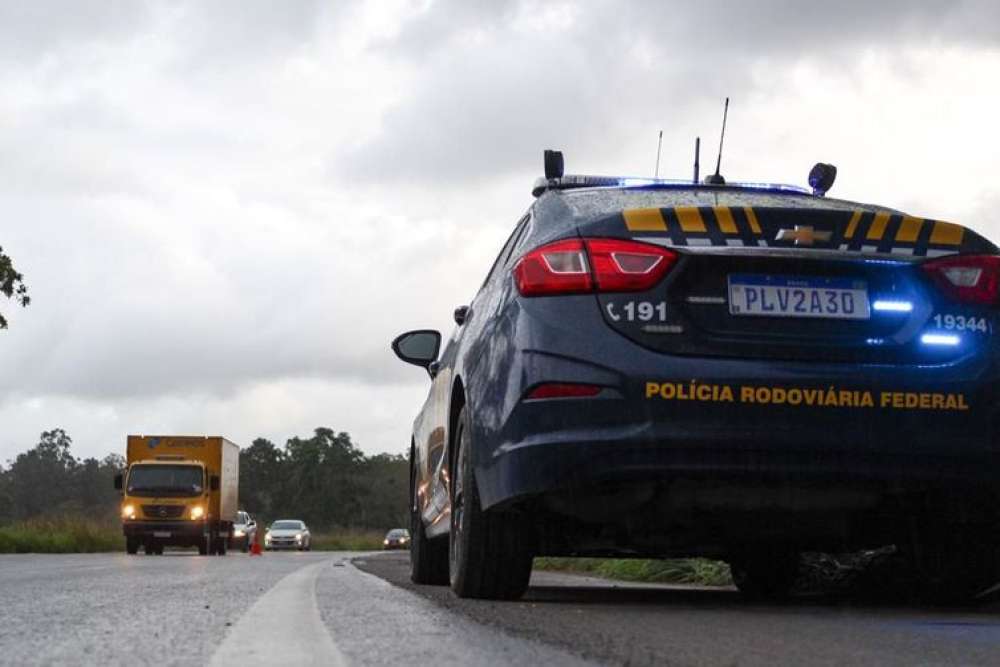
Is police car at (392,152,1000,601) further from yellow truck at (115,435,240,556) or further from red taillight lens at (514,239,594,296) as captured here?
yellow truck at (115,435,240,556)

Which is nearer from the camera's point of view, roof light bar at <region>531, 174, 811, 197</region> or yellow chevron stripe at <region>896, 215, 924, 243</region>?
yellow chevron stripe at <region>896, 215, 924, 243</region>

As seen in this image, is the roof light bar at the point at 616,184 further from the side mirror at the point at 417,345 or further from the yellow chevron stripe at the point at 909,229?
the side mirror at the point at 417,345

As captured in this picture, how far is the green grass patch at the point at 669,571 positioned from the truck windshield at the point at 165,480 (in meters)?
22.3

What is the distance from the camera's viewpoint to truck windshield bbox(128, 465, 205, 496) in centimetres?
3244

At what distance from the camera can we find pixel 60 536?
1281 inches

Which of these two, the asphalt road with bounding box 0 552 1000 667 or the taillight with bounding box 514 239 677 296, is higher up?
the taillight with bounding box 514 239 677 296

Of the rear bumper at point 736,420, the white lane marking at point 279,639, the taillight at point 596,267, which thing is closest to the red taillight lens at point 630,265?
the taillight at point 596,267

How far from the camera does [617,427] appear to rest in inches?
192

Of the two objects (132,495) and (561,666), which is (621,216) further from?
(132,495)

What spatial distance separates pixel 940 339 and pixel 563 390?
1334 millimetres

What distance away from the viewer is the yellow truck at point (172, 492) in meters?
32.0

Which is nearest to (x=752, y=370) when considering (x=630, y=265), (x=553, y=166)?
(x=630, y=265)

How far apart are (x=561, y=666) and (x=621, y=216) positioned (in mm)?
2192

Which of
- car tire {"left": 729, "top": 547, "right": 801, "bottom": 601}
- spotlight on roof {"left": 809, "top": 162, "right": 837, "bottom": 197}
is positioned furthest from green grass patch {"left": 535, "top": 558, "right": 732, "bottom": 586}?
spotlight on roof {"left": 809, "top": 162, "right": 837, "bottom": 197}
